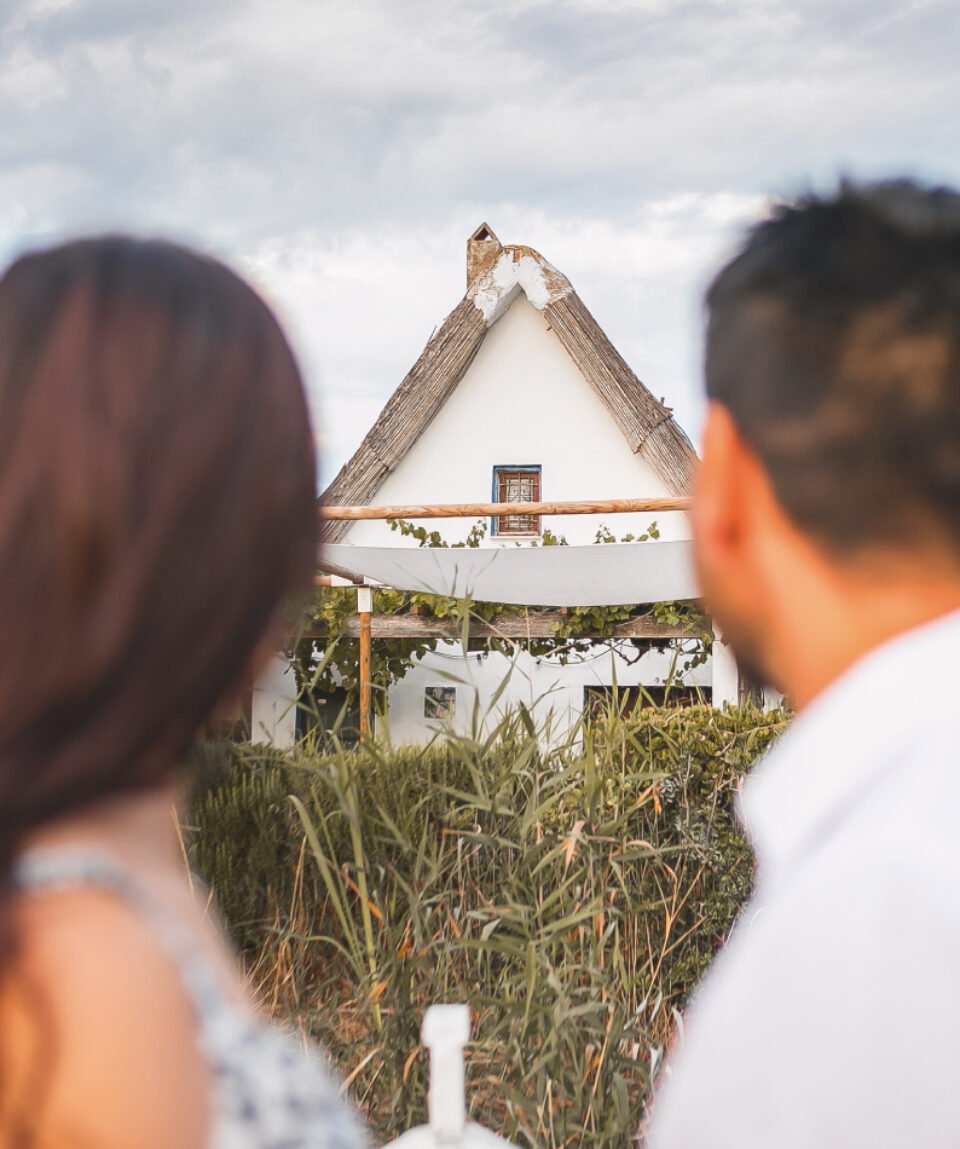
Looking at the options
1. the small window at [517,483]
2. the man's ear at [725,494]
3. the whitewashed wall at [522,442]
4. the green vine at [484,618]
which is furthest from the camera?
the small window at [517,483]

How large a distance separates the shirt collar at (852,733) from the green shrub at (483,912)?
5.07 ft

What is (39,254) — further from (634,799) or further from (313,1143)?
(634,799)

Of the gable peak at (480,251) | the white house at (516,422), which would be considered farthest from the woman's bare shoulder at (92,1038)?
the gable peak at (480,251)

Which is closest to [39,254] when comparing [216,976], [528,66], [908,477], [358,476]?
[216,976]

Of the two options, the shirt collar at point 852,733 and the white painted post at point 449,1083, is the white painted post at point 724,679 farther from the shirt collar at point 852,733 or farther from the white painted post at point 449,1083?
the shirt collar at point 852,733

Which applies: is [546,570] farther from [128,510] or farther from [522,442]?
[128,510]

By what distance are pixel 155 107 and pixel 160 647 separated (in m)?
8.72

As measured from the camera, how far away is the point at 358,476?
12305 millimetres

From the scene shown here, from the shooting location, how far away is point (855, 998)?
2.20 ft

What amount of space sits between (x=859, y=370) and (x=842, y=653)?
0.19m

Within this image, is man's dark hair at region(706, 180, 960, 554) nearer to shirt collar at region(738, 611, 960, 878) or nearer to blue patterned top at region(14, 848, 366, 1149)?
shirt collar at region(738, 611, 960, 878)

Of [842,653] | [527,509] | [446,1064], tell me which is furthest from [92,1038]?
[527,509]

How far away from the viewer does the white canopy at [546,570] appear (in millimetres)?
7477

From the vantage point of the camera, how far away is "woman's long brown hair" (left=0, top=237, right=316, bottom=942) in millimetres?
744
